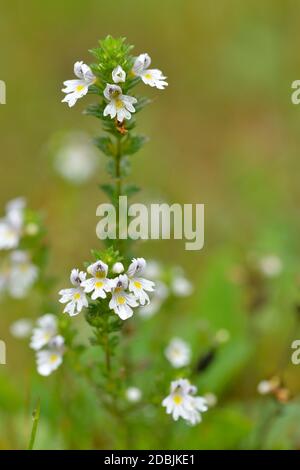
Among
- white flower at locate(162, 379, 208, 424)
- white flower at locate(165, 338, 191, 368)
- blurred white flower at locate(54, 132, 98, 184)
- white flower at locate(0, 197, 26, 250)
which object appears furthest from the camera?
blurred white flower at locate(54, 132, 98, 184)

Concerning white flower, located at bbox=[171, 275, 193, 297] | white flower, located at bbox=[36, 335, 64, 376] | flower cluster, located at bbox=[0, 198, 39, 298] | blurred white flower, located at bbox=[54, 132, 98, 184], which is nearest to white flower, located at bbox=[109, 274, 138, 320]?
white flower, located at bbox=[36, 335, 64, 376]

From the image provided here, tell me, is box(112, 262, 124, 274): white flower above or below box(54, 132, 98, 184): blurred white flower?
below

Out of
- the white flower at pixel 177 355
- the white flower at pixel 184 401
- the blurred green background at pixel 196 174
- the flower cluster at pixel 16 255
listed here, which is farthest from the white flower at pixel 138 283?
the blurred green background at pixel 196 174

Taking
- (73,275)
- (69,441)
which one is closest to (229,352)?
(69,441)

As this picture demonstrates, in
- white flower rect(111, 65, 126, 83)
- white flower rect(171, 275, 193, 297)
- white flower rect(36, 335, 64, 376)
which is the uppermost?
white flower rect(111, 65, 126, 83)

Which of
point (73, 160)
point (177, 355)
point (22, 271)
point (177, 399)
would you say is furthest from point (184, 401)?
point (73, 160)

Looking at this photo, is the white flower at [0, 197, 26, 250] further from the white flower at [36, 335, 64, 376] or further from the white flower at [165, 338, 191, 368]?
the white flower at [165, 338, 191, 368]

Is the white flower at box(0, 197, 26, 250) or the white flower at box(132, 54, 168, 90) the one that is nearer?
the white flower at box(132, 54, 168, 90)

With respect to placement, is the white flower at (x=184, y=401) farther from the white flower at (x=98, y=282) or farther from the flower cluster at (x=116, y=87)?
the flower cluster at (x=116, y=87)

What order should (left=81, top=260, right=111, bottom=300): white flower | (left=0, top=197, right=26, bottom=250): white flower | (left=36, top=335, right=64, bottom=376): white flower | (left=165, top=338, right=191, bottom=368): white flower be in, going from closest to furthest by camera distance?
(left=81, top=260, right=111, bottom=300): white flower → (left=36, top=335, right=64, bottom=376): white flower → (left=165, top=338, right=191, bottom=368): white flower → (left=0, top=197, right=26, bottom=250): white flower
